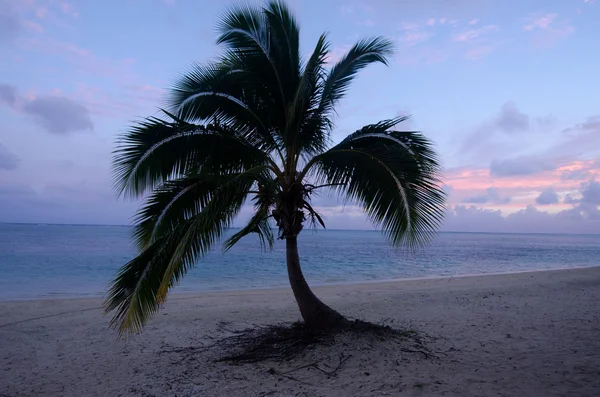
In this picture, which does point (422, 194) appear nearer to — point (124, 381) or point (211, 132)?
point (211, 132)

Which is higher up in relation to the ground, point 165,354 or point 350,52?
point 350,52

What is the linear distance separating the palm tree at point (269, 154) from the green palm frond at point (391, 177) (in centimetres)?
2

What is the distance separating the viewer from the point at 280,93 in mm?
7008

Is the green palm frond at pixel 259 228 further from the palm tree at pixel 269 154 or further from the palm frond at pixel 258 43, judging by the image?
the palm frond at pixel 258 43

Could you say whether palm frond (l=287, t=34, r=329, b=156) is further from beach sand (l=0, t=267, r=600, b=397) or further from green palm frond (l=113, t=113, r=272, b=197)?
beach sand (l=0, t=267, r=600, b=397)

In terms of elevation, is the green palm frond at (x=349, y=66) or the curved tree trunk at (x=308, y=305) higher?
the green palm frond at (x=349, y=66)

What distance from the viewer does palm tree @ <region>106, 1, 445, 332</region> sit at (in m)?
6.01

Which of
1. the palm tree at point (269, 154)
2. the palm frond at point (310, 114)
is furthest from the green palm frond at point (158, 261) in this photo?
the palm frond at point (310, 114)

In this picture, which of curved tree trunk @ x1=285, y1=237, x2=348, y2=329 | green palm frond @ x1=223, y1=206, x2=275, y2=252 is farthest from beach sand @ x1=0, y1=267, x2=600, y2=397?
green palm frond @ x1=223, y1=206, x2=275, y2=252

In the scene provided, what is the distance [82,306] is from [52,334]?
3887mm

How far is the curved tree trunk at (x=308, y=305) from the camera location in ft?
22.7

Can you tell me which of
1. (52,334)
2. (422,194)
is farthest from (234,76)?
(52,334)

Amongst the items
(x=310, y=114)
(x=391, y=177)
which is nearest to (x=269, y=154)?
(x=310, y=114)

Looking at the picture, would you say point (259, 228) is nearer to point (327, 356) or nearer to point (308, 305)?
point (308, 305)
